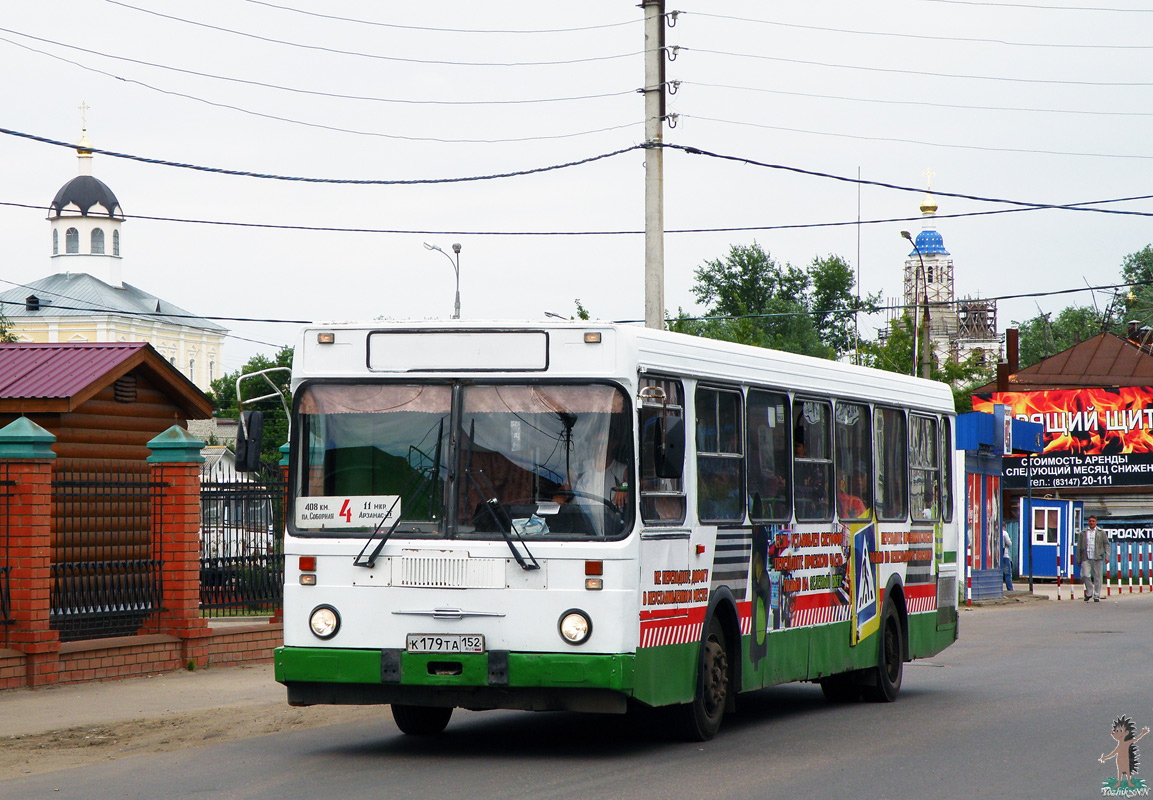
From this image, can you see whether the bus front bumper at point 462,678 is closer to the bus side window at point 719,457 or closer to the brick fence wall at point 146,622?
the bus side window at point 719,457

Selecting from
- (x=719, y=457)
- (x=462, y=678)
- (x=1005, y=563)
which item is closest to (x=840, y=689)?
(x=719, y=457)

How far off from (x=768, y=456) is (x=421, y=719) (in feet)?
10.6

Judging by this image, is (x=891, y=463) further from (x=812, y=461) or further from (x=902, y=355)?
(x=902, y=355)

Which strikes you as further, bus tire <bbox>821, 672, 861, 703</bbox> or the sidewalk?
bus tire <bbox>821, 672, 861, 703</bbox>

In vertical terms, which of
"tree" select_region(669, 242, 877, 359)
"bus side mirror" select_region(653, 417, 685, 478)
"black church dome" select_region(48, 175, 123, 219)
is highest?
"black church dome" select_region(48, 175, 123, 219)

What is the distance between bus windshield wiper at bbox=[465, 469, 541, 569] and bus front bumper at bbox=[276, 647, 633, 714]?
0.58 meters

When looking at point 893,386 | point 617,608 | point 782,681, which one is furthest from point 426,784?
point 893,386

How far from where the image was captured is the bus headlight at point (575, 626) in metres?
9.70

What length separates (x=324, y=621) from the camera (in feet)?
33.2

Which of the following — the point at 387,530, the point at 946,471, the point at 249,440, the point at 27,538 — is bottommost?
the point at 27,538

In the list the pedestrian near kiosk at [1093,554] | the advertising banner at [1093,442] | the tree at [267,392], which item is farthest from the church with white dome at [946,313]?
the pedestrian near kiosk at [1093,554]

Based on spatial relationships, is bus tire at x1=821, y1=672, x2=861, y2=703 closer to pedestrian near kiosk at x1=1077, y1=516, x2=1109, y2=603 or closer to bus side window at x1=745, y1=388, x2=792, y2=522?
bus side window at x1=745, y1=388, x2=792, y2=522

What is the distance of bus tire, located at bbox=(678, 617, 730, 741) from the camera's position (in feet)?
35.6

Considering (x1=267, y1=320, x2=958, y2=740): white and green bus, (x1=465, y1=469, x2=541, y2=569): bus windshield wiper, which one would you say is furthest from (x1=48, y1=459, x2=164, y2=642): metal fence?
(x1=465, y1=469, x2=541, y2=569): bus windshield wiper
